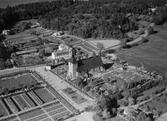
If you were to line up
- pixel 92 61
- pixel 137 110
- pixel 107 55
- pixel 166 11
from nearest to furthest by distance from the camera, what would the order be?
pixel 137 110
pixel 92 61
pixel 107 55
pixel 166 11

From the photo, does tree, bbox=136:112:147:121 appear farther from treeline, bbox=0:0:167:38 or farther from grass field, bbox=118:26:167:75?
treeline, bbox=0:0:167:38

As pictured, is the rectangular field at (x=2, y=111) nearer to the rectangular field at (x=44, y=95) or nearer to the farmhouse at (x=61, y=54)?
the rectangular field at (x=44, y=95)

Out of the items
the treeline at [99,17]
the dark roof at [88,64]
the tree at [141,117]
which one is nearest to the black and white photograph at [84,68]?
the dark roof at [88,64]

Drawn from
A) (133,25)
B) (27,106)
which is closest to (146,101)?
(27,106)

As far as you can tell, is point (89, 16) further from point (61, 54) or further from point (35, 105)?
point (35, 105)

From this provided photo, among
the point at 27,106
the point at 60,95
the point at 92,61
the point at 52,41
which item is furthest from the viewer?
the point at 52,41

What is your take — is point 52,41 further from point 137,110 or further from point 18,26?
point 137,110
